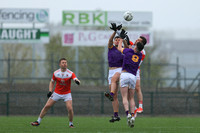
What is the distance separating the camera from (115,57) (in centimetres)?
1353

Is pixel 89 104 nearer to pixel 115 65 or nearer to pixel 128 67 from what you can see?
pixel 115 65

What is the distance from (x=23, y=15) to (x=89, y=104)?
11899 mm

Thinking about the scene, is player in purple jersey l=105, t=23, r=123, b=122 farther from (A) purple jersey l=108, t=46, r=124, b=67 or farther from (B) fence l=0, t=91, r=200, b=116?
(B) fence l=0, t=91, r=200, b=116

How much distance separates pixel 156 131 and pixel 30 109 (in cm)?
1287

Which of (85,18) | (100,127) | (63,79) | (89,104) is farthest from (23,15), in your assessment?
(100,127)

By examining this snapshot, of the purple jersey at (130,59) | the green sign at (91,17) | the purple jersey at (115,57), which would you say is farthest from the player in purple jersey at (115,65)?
the green sign at (91,17)

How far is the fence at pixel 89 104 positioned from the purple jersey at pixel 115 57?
9138 millimetres

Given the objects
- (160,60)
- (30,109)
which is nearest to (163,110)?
(30,109)

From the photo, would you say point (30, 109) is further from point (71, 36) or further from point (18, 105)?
point (71, 36)

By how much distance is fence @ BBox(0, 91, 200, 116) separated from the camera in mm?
23094

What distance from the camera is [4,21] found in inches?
1319

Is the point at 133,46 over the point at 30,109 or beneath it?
over

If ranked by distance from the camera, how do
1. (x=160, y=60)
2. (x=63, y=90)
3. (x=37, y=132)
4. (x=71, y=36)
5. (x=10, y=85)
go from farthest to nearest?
(x=160, y=60), (x=71, y=36), (x=10, y=85), (x=63, y=90), (x=37, y=132)

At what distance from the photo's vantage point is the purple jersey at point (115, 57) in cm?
1351
